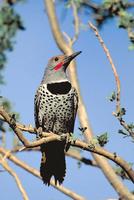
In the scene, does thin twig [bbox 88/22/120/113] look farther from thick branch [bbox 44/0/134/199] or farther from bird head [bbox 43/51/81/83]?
thick branch [bbox 44/0/134/199]

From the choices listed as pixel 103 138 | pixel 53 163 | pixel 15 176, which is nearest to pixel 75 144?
pixel 103 138

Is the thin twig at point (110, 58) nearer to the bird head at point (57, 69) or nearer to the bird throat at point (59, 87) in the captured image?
the bird throat at point (59, 87)

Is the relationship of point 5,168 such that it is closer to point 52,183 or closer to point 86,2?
point 52,183

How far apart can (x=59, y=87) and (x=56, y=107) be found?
0.22m

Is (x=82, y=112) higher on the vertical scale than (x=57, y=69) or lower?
lower

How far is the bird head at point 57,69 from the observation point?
19.5 feet

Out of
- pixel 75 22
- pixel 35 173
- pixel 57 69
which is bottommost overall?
pixel 35 173

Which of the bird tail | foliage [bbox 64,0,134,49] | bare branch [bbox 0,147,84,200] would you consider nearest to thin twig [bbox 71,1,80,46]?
foliage [bbox 64,0,134,49]

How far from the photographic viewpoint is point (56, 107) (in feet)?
18.1

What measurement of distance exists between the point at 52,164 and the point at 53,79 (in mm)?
962

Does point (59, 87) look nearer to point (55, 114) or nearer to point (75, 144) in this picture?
point (55, 114)

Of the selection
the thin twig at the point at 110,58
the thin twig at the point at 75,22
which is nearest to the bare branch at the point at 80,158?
the thin twig at the point at 75,22

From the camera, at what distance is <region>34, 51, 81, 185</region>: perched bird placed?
5488 millimetres

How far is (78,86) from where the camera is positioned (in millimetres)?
7297
